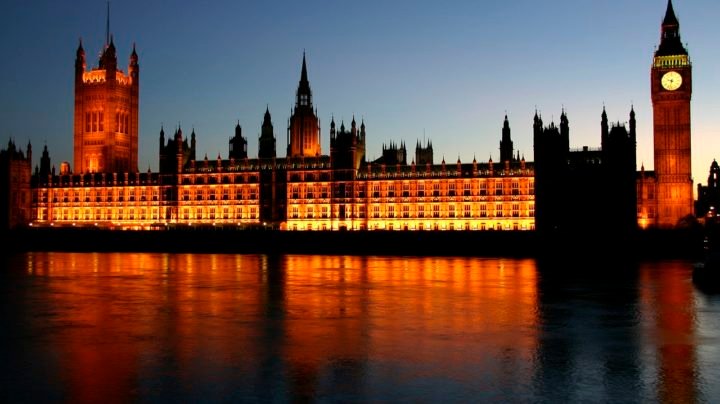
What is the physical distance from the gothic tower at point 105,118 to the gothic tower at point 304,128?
78.5ft

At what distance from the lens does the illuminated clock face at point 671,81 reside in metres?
86.3

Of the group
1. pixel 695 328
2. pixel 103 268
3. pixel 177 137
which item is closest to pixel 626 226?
pixel 103 268

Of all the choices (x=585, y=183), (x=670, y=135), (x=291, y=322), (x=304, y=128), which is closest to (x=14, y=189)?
(x=304, y=128)

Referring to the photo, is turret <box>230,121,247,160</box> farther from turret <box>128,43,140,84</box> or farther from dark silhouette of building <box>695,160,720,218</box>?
dark silhouette of building <box>695,160,720,218</box>

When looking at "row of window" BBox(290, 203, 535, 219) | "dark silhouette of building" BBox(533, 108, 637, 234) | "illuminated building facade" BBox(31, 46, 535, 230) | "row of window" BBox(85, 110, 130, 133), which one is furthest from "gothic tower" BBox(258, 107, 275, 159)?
"dark silhouette of building" BBox(533, 108, 637, 234)

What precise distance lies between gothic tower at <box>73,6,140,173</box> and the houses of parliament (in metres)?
0.16

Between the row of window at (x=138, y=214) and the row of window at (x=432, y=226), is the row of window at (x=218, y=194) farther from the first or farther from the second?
the row of window at (x=432, y=226)

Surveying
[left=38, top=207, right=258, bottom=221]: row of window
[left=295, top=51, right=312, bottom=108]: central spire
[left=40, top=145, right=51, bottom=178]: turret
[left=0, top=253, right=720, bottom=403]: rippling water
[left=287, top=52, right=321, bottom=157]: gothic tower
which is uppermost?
[left=295, top=51, right=312, bottom=108]: central spire

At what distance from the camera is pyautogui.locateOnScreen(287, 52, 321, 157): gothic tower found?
337 feet

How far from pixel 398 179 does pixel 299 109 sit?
18.2 metres

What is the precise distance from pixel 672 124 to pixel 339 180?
117ft

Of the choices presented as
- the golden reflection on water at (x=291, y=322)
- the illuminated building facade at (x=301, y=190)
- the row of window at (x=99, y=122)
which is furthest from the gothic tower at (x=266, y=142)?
the golden reflection on water at (x=291, y=322)

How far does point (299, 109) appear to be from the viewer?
104m

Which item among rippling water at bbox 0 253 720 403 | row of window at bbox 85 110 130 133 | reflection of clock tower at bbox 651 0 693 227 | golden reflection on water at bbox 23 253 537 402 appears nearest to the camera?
rippling water at bbox 0 253 720 403
